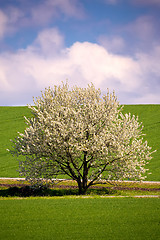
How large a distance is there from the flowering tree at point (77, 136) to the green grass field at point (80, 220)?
5.88 meters

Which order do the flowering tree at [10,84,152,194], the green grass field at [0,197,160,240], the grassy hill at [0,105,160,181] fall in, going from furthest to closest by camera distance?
the grassy hill at [0,105,160,181] < the flowering tree at [10,84,152,194] < the green grass field at [0,197,160,240]

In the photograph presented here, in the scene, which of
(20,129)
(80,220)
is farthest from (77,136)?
(20,129)

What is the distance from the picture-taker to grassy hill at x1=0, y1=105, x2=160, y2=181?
39.9m

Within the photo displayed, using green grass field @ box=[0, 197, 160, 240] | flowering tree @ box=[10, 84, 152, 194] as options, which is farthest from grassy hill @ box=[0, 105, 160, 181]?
green grass field @ box=[0, 197, 160, 240]

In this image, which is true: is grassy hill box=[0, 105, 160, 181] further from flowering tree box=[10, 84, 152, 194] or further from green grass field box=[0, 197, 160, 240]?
green grass field box=[0, 197, 160, 240]

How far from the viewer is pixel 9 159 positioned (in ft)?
149

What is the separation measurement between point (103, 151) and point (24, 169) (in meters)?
7.11

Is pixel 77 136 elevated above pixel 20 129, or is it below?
below

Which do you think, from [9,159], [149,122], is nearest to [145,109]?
[149,122]

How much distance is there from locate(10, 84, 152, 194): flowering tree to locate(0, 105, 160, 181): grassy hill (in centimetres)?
1070

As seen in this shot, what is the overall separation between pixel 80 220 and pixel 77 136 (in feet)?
33.3

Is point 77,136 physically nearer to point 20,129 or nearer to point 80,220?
point 80,220

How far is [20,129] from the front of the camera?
2424 inches

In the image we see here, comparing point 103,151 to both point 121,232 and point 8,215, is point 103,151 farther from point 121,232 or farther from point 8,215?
point 121,232
